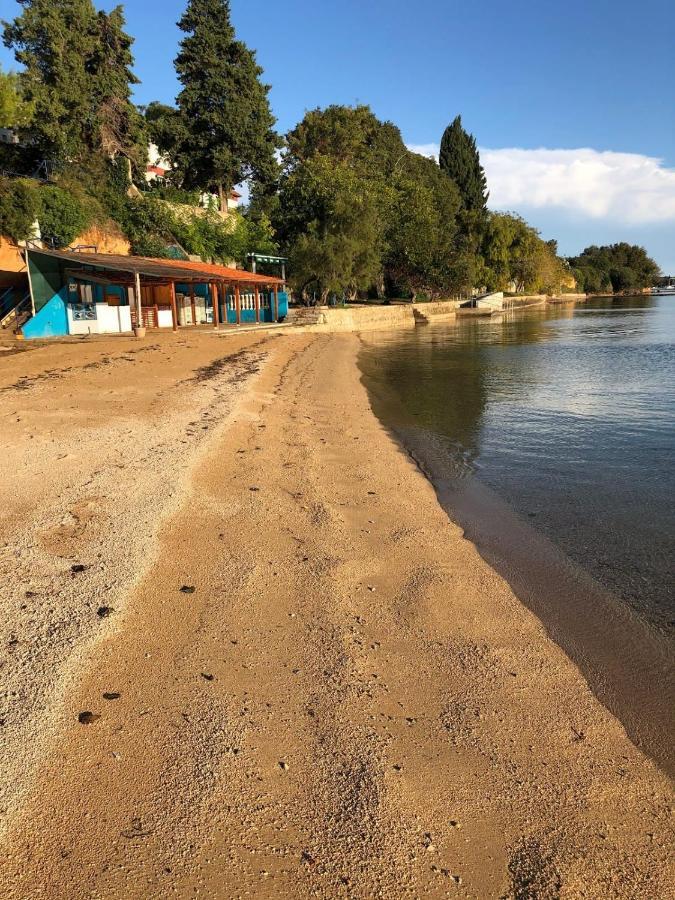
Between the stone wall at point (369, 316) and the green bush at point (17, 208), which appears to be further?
the stone wall at point (369, 316)

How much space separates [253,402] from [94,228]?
26220 mm

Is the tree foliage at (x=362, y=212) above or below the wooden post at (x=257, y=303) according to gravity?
above

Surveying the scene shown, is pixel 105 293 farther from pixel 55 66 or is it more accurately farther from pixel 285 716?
pixel 285 716

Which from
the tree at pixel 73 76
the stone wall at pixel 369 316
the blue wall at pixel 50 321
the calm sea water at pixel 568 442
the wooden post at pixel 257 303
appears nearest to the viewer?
the calm sea water at pixel 568 442

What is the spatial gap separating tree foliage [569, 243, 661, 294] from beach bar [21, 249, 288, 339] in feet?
494

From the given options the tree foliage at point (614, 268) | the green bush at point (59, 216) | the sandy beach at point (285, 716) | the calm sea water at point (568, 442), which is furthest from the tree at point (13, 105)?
the tree foliage at point (614, 268)

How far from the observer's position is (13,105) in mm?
30828

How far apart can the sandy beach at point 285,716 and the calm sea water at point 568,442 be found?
1.55m

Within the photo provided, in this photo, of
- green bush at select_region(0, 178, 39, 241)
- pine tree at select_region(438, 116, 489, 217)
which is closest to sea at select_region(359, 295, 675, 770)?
green bush at select_region(0, 178, 39, 241)

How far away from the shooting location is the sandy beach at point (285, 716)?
2598 mm

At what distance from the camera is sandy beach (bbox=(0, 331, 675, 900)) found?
2598 mm

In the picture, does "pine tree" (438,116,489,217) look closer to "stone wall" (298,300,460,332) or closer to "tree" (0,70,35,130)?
"stone wall" (298,300,460,332)

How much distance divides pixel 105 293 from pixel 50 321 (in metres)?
3.61

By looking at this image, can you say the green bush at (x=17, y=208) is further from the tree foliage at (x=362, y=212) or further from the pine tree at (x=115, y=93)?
the tree foliage at (x=362, y=212)
